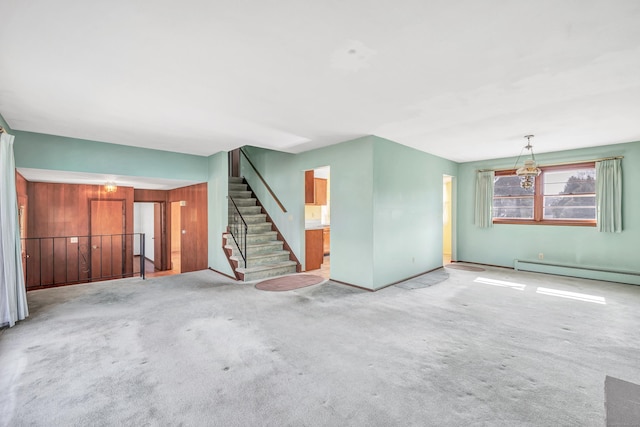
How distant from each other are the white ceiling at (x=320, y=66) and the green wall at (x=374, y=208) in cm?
86

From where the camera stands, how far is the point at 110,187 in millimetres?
7449

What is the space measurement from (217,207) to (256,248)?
1.24 m

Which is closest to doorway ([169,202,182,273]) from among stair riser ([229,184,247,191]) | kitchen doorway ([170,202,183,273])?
kitchen doorway ([170,202,183,273])

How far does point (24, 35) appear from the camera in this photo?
217 cm

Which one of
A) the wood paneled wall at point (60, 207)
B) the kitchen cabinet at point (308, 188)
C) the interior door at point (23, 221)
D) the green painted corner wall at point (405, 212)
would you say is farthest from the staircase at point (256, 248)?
the interior door at point (23, 221)

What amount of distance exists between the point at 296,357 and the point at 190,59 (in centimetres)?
286

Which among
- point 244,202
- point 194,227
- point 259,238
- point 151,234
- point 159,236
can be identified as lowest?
point 151,234

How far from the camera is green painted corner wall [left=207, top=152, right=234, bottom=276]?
6203 millimetres

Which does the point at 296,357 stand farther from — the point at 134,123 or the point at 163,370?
the point at 134,123

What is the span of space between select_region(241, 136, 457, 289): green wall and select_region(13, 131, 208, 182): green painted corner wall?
2.22 meters

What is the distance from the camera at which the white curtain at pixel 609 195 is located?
5504 millimetres

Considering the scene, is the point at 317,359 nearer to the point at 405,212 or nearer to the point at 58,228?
the point at 405,212

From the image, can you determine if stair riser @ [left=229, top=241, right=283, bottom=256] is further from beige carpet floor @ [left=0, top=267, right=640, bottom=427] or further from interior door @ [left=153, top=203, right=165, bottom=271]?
interior door @ [left=153, top=203, right=165, bottom=271]

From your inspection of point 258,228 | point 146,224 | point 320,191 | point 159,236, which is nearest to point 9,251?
point 258,228
